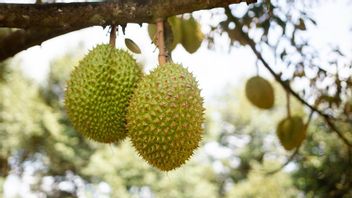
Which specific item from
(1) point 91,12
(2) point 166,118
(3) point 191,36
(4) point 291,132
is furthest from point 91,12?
(4) point 291,132

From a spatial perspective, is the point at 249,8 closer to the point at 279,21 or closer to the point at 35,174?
the point at 279,21

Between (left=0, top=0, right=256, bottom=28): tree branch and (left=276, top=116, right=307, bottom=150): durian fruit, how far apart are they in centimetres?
113

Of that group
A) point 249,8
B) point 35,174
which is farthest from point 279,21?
point 35,174

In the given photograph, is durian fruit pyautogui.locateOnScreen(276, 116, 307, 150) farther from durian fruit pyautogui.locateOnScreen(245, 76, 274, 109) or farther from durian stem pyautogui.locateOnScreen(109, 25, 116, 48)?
durian stem pyautogui.locateOnScreen(109, 25, 116, 48)

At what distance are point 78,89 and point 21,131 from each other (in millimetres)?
8963

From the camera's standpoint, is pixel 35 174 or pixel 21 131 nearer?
pixel 21 131

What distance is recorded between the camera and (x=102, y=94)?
1355 mm

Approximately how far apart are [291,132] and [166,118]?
1.16 metres

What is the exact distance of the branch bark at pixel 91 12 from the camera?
1263 mm

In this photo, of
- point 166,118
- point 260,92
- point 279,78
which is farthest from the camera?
point 260,92

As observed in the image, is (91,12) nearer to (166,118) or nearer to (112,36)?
(112,36)

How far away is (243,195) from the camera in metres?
12.3

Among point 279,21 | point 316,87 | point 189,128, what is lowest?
point 189,128

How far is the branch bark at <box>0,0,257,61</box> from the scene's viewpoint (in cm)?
126
